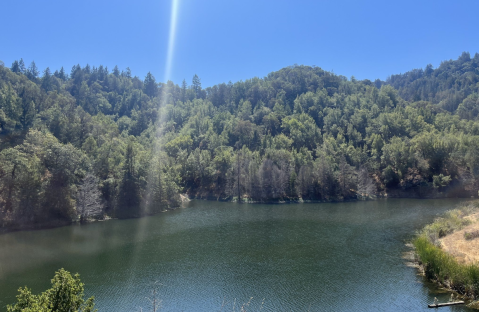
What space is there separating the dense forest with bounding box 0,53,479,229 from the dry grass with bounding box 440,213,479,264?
163 ft

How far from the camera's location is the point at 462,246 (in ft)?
101

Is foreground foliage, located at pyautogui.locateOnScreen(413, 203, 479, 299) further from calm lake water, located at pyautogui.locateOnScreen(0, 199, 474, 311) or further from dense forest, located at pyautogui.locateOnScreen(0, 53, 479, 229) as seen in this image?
dense forest, located at pyautogui.locateOnScreen(0, 53, 479, 229)

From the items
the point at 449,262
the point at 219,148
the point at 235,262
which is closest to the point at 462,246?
the point at 449,262

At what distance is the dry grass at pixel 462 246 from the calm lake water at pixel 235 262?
168 inches

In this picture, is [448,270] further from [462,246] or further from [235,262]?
[235,262]

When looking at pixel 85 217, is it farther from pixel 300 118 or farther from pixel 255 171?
pixel 300 118

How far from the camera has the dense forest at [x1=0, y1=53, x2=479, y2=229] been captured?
58938 mm

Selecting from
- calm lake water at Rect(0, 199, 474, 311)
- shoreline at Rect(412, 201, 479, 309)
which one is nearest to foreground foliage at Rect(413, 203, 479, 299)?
shoreline at Rect(412, 201, 479, 309)

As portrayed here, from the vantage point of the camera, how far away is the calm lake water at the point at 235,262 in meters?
26.2

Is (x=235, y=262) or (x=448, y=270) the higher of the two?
(x=448, y=270)

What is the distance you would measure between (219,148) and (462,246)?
85.8 m

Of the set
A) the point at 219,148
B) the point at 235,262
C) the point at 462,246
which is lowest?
the point at 235,262

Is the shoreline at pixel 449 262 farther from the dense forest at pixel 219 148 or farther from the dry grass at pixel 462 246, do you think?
the dense forest at pixel 219 148

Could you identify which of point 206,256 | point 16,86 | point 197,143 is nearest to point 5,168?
point 206,256
